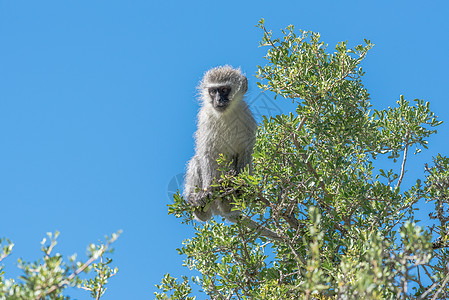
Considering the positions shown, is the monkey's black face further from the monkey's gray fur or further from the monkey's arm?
the monkey's arm

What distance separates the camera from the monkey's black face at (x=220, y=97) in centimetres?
643

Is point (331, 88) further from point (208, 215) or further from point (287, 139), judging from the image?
point (208, 215)

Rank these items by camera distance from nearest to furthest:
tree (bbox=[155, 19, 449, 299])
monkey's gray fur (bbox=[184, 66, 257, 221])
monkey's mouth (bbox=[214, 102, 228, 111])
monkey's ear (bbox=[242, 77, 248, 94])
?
tree (bbox=[155, 19, 449, 299]), monkey's gray fur (bbox=[184, 66, 257, 221]), monkey's mouth (bbox=[214, 102, 228, 111]), monkey's ear (bbox=[242, 77, 248, 94])

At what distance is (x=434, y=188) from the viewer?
463cm

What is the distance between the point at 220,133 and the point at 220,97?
50cm

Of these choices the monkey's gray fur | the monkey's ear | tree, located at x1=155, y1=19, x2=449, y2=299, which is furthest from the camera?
the monkey's ear

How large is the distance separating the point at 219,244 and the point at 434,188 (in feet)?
6.75

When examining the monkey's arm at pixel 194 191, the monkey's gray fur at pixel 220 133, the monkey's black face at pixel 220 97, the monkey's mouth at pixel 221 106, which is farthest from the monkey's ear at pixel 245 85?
the monkey's arm at pixel 194 191

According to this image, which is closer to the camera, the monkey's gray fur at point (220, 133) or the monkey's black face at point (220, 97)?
the monkey's gray fur at point (220, 133)

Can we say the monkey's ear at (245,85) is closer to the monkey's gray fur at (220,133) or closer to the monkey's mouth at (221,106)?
the monkey's gray fur at (220,133)

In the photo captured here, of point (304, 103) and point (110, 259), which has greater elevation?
point (304, 103)

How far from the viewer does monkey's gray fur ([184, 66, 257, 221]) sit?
239 inches

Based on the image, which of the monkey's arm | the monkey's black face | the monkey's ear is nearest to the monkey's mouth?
the monkey's black face

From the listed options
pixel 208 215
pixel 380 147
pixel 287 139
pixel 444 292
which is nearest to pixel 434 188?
pixel 380 147
